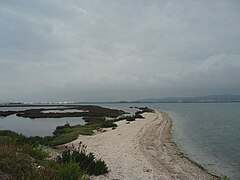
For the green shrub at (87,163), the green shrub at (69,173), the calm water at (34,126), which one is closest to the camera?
the green shrub at (69,173)

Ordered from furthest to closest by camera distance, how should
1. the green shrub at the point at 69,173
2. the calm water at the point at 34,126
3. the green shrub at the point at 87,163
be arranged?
the calm water at the point at 34,126, the green shrub at the point at 87,163, the green shrub at the point at 69,173

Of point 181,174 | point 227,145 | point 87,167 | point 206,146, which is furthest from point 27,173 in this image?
point 227,145

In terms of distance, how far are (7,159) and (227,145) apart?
21.5 metres

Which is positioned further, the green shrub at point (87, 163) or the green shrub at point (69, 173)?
the green shrub at point (87, 163)

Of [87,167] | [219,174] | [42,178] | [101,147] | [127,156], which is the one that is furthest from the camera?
[101,147]

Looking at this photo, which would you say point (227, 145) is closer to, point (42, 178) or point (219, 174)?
point (219, 174)

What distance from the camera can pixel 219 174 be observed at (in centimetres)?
1505

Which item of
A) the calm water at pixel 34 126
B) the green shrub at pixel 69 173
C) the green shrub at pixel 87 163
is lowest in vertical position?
the calm water at pixel 34 126

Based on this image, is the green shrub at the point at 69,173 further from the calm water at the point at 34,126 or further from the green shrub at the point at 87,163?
the calm water at the point at 34,126

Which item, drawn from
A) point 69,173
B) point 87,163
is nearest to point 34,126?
point 87,163

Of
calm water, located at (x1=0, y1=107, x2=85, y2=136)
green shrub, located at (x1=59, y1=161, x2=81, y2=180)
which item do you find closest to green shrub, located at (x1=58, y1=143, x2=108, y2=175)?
green shrub, located at (x1=59, y1=161, x2=81, y2=180)

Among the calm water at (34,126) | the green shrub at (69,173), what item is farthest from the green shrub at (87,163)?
the calm water at (34,126)

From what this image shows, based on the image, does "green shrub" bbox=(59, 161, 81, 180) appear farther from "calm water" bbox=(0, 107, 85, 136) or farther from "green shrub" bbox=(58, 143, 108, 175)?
"calm water" bbox=(0, 107, 85, 136)

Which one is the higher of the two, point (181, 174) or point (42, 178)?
point (42, 178)
